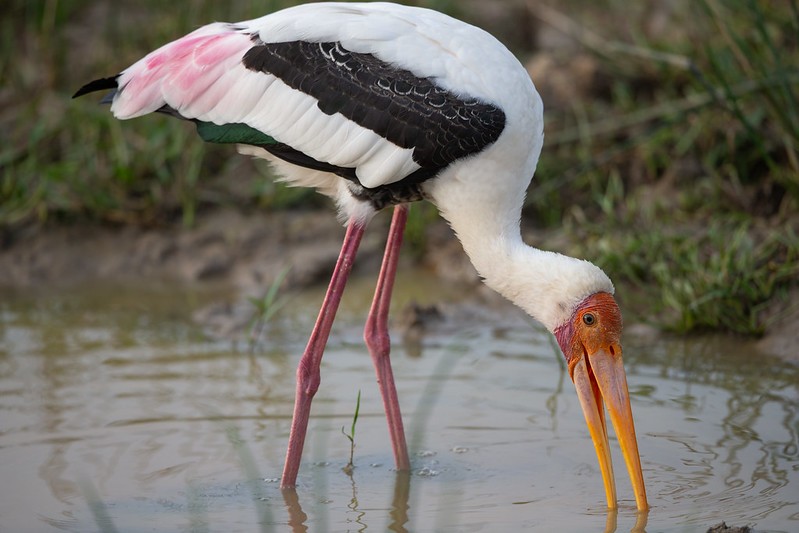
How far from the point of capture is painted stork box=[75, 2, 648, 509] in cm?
409

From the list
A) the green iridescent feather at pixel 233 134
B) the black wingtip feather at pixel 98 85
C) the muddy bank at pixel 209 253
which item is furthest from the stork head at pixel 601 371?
the muddy bank at pixel 209 253

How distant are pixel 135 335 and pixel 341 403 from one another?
146 cm

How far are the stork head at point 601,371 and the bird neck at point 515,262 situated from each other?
5 cm

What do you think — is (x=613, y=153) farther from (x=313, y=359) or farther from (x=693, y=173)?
(x=313, y=359)

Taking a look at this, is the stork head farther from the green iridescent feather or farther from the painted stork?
the green iridescent feather

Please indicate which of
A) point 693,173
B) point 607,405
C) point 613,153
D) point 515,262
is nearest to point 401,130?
point 515,262

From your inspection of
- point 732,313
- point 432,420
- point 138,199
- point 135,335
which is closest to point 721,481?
point 432,420

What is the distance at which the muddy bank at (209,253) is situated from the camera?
6777 millimetres

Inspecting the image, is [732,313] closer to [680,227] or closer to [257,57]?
[680,227]

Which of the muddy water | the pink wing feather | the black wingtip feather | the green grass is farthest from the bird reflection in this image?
the green grass

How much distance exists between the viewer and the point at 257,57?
4426 mm

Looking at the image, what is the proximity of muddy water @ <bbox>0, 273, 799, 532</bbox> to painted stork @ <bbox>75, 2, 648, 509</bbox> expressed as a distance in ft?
0.79

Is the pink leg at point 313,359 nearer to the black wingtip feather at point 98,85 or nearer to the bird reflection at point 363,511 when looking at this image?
the bird reflection at point 363,511

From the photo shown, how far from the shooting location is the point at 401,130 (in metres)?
4.17
